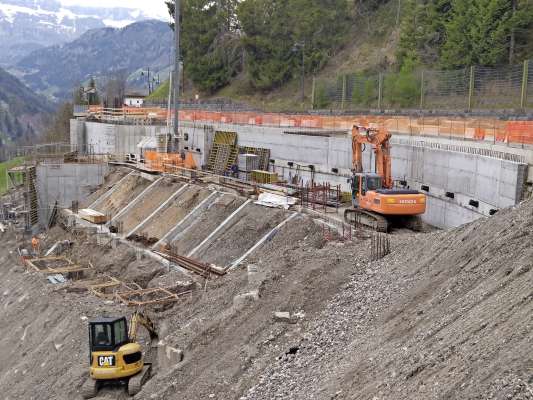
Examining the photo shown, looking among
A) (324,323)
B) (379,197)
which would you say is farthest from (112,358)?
(379,197)

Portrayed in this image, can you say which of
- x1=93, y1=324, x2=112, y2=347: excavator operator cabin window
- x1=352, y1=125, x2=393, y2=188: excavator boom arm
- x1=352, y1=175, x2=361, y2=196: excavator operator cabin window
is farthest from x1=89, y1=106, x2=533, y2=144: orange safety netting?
x1=93, y1=324, x2=112, y2=347: excavator operator cabin window

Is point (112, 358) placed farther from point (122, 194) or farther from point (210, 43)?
point (210, 43)

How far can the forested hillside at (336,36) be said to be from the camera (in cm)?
4362

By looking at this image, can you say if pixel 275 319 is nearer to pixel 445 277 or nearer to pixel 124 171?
pixel 445 277

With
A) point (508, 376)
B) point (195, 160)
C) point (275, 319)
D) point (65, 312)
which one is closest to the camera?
point (508, 376)

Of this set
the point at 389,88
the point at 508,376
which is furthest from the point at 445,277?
the point at 389,88

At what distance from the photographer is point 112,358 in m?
15.2

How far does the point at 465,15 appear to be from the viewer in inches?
1799

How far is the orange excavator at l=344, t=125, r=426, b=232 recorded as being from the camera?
20344 millimetres

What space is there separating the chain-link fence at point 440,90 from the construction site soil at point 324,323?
698 inches

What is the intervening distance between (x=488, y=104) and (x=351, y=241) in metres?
20.5

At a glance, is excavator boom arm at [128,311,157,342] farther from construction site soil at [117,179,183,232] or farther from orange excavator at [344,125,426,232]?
construction site soil at [117,179,183,232]

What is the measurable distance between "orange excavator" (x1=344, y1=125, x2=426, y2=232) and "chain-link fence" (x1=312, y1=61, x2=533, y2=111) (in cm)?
1368

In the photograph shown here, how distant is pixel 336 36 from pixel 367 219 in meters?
49.5
